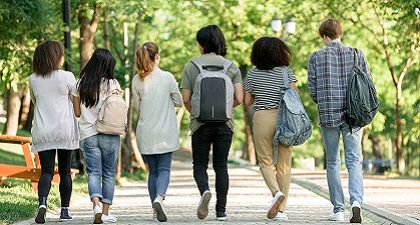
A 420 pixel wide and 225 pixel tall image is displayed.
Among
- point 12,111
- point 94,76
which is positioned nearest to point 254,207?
point 94,76

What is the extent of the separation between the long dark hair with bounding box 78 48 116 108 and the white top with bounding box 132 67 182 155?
44 centimetres

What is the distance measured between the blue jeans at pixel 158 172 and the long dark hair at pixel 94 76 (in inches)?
34.2

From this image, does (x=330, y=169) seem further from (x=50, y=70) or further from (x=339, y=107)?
(x=50, y=70)

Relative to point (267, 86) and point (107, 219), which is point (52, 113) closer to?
point (107, 219)

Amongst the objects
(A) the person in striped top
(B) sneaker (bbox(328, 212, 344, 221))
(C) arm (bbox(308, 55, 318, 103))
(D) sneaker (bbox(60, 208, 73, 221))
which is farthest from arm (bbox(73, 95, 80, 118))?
(B) sneaker (bbox(328, 212, 344, 221))

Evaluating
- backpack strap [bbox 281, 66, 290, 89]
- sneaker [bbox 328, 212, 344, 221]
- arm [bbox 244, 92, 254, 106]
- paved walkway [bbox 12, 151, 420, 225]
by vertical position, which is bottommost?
paved walkway [bbox 12, 151, 420, 225]

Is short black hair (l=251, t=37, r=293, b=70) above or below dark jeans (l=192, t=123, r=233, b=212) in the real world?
above

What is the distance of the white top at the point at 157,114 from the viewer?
34.8 feet

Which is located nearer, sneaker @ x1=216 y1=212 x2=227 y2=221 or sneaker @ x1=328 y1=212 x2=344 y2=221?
sneaker @ x1=216 y1=212 x2=227 y2=221

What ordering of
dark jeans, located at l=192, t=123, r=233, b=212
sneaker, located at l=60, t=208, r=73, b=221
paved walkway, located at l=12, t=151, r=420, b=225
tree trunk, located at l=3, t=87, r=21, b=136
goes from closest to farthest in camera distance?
dark jeans, located at l=192, t=123, r=233, b=212, sneaker, located at l=60, t=208, r=73, b=221, paved walkway, located at l=12, t=151, r=420, b=225, tree trunk, located at l=3, t=87, r=21, b=136

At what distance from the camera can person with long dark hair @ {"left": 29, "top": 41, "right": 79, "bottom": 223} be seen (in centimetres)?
1047

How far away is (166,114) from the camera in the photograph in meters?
10.7

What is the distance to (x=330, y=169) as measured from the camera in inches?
428

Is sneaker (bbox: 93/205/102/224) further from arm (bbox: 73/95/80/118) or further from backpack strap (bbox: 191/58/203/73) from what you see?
backpack strap (bbox: 191/58/203/73)
